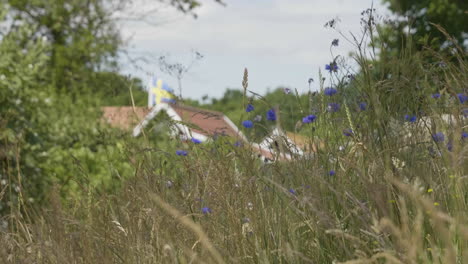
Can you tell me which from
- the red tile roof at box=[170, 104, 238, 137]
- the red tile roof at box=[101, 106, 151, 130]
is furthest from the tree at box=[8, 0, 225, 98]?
the red tile roof at box=[170, 104, 238, 137]

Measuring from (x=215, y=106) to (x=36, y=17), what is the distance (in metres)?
32.9

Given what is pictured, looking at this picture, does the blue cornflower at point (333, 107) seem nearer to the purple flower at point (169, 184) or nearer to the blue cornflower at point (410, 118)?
the blue cornflower at point (410, 118)

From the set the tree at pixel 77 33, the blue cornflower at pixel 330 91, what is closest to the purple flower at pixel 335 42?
the blue cornflower at pixel 330 91

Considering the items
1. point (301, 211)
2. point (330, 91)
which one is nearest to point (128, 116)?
point (330, 91)

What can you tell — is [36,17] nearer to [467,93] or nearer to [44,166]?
[44,166]

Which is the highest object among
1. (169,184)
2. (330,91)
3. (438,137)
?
(330,91)

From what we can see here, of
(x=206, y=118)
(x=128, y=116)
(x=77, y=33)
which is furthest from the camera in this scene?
(x=77, y=33)

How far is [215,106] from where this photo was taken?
52.9 metres

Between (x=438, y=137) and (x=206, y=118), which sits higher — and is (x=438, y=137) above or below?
below

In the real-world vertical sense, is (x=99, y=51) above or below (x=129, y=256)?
above

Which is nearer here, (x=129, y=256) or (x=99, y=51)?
(x=129, y=256)

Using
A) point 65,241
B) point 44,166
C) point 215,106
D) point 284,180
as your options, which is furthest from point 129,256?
point 215,106

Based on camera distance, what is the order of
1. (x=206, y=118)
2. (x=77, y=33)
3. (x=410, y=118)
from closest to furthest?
(x=206, y=118) → (x=410, y=118) → (x=77, y=33)

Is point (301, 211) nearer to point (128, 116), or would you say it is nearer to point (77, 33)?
point (128, 116)
